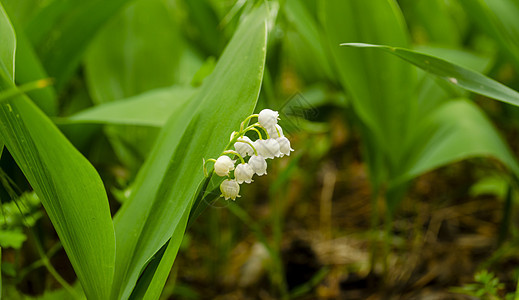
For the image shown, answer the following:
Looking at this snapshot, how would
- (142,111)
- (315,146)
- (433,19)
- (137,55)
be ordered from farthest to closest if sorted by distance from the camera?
1. (315,146)
2. (433,19)
3. (137,55)
4. (142,111)

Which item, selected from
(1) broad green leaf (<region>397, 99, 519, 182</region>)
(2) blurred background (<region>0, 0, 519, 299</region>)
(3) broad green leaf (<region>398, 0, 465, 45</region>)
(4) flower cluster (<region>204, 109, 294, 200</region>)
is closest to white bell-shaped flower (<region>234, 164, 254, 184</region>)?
(4) flower cluster (<region>204, 109, 294, 200</region>)

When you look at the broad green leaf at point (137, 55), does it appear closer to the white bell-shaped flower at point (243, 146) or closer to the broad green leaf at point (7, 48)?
the broad green leaf at point (7, 48)

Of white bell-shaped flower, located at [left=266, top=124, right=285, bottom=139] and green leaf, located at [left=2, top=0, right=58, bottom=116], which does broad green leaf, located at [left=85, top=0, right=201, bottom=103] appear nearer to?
green leaf, located at [left=2, top=0, right=58, bottom=116]

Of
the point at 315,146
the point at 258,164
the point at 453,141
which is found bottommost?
the point at 315,146

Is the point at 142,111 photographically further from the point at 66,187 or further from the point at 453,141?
the point at 453,141

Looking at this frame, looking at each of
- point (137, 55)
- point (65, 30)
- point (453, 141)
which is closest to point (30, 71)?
point (65, 30)

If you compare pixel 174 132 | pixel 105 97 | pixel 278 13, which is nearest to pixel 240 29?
pixel 174 132

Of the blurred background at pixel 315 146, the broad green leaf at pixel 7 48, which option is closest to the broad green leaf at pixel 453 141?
the blurred background at pixel 315 146

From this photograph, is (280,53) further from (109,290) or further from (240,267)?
(109,290)
